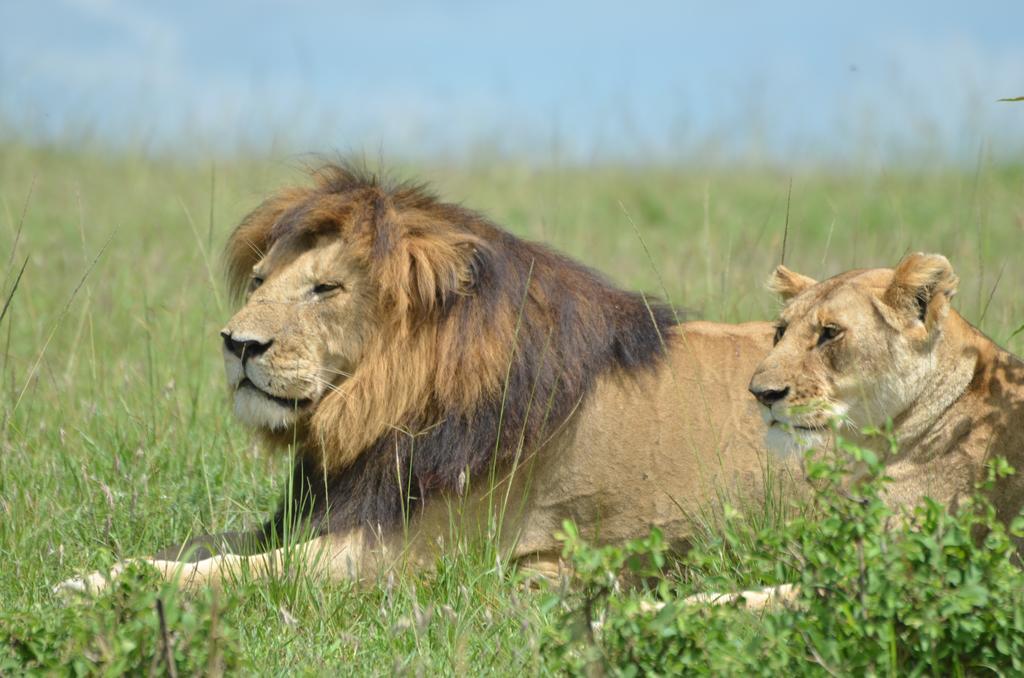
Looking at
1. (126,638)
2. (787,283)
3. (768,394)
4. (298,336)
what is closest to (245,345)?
(298,336)

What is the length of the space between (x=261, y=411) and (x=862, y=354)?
1.75m

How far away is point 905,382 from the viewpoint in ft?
11.9

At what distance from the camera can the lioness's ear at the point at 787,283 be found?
13.2 ft

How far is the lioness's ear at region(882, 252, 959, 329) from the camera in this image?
354 cm

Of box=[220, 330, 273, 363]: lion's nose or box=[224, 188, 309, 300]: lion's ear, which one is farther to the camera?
box=[224, 188, 309, 300]: lion's ear

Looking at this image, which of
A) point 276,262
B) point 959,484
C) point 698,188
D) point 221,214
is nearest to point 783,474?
point 959,484

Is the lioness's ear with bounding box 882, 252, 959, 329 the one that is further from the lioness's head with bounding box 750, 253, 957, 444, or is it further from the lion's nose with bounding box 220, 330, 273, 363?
the lion's nose with bounding box 220, 330, 273, 363

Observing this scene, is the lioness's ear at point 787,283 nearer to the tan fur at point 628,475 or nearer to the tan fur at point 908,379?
the tan fur at point 908,379

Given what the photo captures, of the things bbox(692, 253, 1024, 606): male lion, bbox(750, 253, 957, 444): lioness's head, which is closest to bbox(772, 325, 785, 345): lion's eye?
bbox(692, 253, 1024, 606): male lion

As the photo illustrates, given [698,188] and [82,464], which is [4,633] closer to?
[82,464]

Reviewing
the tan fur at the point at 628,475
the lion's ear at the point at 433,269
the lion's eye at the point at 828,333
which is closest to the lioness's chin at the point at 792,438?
the lion's eye at the point at 828,333

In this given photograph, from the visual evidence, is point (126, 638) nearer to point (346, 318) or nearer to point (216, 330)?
point (346, 318)

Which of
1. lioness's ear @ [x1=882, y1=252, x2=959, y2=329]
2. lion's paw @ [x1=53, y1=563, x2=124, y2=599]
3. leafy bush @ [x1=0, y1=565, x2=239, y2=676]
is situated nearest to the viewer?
leafy bush @ [x1=0, y1=565, x2=239, y2=676]

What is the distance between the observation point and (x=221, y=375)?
6293 mm
